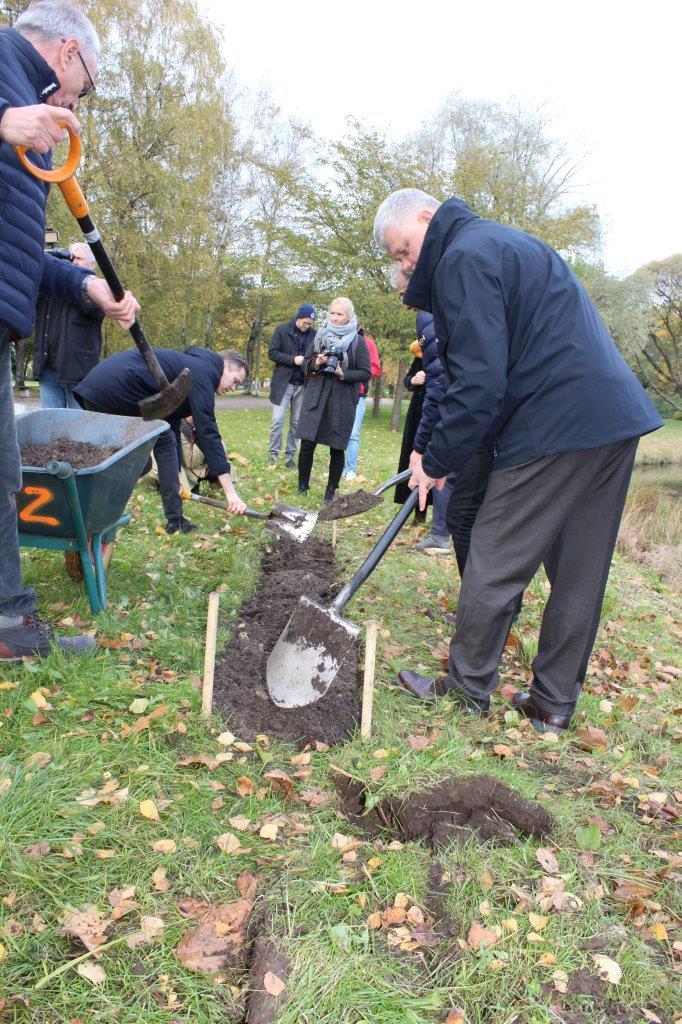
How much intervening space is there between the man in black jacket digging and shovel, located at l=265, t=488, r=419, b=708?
5.04ft

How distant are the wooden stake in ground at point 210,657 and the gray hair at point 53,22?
2.20m

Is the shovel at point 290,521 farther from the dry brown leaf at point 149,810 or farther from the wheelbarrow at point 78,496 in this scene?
the dry brown leaf at point 149,810

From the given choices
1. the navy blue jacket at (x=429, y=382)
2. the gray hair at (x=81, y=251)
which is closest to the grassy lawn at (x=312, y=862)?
the navy blue jacket at (x=429, y=382)

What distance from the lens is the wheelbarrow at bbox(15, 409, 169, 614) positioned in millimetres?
3031

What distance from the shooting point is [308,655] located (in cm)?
306

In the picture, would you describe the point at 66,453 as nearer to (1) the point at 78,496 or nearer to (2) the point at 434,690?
(1) the point at 78,496

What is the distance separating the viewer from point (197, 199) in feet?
59.2

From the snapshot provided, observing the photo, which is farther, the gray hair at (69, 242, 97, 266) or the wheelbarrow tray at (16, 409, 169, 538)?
the gray hair at (69, 242, 97, 266)

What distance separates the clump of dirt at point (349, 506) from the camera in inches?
201

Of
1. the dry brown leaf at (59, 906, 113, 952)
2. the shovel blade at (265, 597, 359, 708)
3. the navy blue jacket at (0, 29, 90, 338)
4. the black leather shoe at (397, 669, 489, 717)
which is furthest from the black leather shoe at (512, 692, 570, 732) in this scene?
the navy blue jacket at (0, 29, 90, 338)

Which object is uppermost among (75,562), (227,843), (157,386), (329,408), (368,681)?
(157,386)

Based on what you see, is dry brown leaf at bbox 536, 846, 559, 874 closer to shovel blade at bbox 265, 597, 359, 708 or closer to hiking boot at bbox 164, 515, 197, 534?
shovel blade at bbox 265, 597, 359, 708

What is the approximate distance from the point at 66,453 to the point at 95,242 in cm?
121

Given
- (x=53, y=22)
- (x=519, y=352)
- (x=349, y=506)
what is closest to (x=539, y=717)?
(x=519, y=352)
